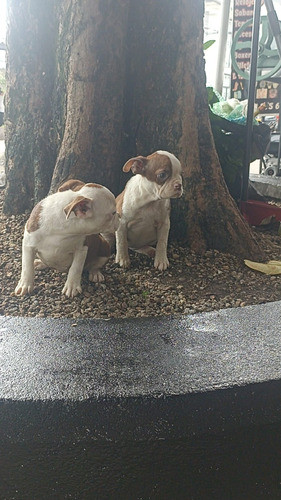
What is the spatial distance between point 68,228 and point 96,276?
0.28 metres

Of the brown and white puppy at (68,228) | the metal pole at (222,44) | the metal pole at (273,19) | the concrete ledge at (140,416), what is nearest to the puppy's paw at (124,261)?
the brown and white puppy at (68,228)

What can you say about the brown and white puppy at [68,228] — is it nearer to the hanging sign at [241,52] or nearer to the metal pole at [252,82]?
the metal pole at [252,82]

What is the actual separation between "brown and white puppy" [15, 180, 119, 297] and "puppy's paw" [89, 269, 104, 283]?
0.06 m

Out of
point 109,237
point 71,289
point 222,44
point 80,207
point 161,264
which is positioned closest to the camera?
point 80,207

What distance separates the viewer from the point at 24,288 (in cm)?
179

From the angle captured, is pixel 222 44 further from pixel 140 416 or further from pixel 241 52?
pixel 140 416

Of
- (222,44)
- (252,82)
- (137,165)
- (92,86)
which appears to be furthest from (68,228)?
(222,44)

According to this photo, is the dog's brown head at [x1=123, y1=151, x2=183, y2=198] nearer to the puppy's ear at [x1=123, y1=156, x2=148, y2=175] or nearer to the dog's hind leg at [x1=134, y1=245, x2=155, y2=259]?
the puppy's ear at [x1=123, y1=156, x2=148, y2=175]

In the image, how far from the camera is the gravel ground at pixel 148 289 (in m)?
1.69

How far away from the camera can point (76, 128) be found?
7.09 feet

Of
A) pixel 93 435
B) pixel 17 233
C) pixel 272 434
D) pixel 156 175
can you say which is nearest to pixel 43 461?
pixel 93 435

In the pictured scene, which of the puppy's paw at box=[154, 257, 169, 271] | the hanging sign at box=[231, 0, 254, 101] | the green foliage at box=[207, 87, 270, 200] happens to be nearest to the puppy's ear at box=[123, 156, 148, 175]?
the puppy's paw at box=[154, 257, 169, 271]

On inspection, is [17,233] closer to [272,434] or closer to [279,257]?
[279,257]

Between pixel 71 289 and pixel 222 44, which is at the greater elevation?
pixel 222 44
